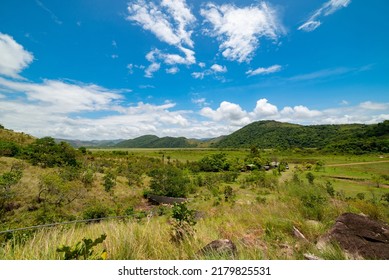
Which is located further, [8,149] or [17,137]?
[17,137]

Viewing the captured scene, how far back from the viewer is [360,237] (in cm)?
342

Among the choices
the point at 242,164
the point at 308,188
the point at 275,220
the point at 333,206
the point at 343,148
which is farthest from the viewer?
the point at 343,148

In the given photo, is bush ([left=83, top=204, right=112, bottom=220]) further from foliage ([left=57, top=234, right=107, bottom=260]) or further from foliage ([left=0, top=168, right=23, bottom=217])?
foliage ([left=57, top=234, right=107, bottom=260])

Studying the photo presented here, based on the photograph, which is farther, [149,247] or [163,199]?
[163,199]

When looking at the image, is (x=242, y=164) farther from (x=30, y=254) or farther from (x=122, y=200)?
(x=30, y=254)

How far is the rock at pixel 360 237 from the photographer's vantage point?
3.13 m

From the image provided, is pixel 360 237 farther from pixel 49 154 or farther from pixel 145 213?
pixel 49 154

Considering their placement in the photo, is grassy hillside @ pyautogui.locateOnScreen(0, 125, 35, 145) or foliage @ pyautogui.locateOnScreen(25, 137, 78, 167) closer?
foliage @ pyautogui.locateOnScreen(25, 137, 78, 167)

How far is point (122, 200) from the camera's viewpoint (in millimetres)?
27484

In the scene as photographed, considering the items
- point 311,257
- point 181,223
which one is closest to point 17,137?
point 181,223

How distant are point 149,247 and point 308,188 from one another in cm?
556

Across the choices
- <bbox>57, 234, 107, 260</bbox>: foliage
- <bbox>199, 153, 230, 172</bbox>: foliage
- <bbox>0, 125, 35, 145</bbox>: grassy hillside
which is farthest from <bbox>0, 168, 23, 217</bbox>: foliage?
<bbox>199, 153, 230, 172</bbox>: foliage

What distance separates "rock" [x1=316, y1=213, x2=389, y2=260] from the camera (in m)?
3.13
